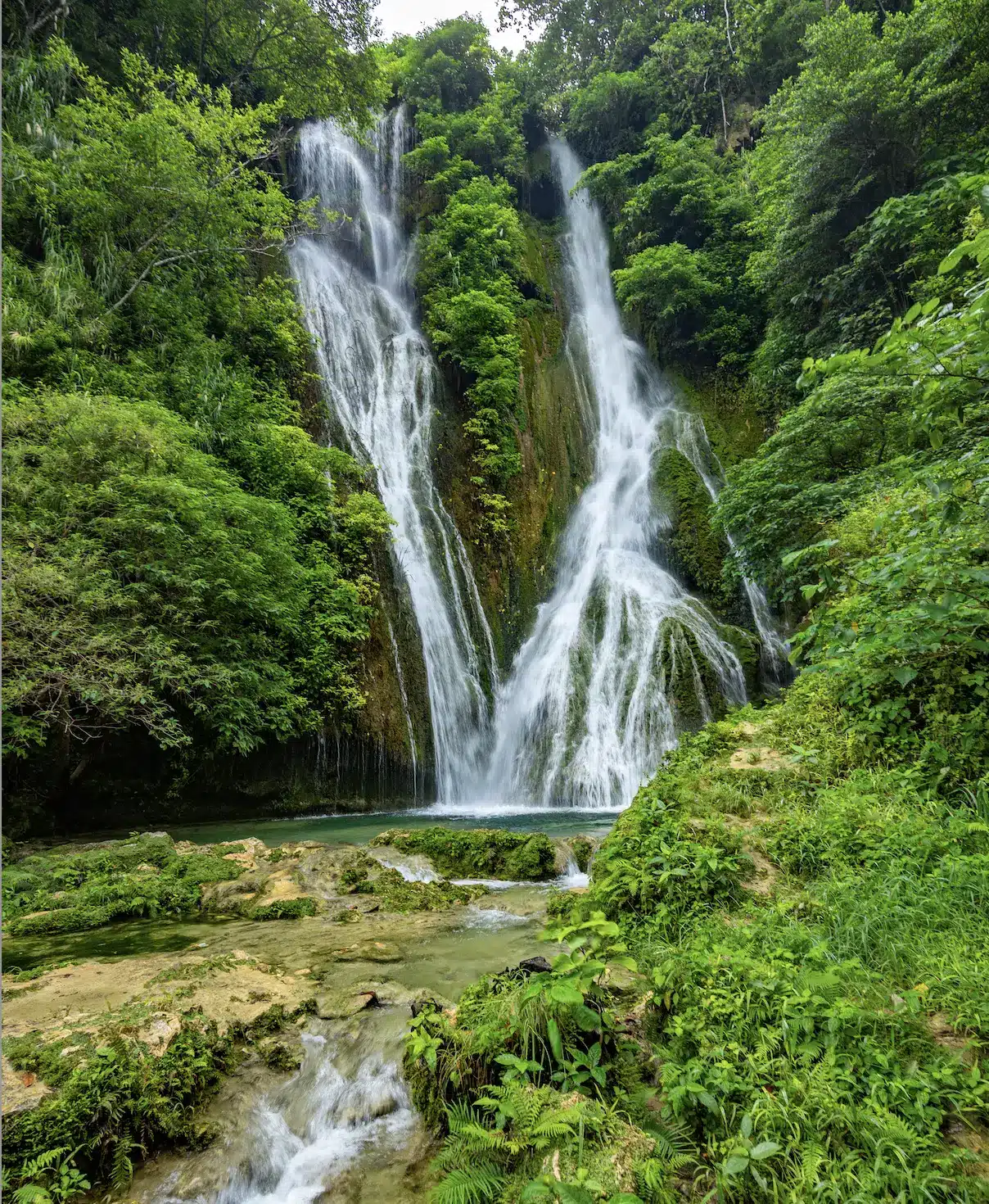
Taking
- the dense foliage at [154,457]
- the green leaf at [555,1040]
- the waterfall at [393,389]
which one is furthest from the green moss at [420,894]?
the waterfall at [393,389]

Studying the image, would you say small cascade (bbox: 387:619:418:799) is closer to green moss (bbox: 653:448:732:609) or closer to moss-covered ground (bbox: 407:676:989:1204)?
green moss (bbox: 653:448:732:609)

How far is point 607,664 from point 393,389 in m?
8.83

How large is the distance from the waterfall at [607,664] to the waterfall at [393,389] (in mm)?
1039

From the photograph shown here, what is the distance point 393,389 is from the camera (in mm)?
15445

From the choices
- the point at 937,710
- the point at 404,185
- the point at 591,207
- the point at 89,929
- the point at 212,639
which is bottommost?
the point at 89,929

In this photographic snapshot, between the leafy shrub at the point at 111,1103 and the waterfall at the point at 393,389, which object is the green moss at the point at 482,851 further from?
the waterfall at the point at 393,389

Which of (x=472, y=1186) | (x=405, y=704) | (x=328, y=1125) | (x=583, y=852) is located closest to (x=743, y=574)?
(x=405, y=704)

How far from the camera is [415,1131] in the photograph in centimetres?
247

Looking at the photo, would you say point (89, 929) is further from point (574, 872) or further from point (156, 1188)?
point (574, 872)

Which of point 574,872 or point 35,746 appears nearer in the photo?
point 574,872

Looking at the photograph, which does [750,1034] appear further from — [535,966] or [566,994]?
[535,966]

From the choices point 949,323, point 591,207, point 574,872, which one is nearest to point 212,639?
point 574,872

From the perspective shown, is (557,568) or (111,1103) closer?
(111,1103)

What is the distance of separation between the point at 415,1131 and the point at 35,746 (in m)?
7.26
